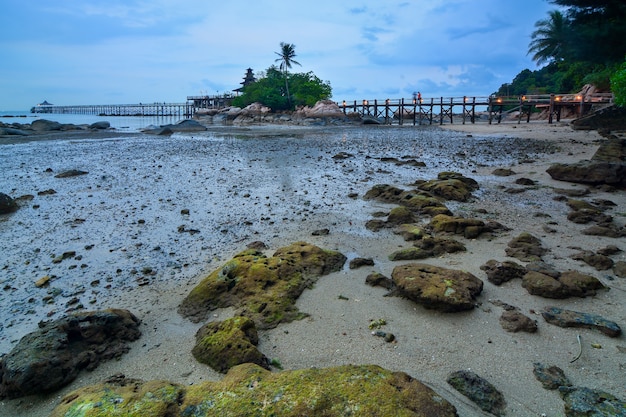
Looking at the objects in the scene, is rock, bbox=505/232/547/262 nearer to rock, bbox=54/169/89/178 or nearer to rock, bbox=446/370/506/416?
rock, bbox=446/370/506/416

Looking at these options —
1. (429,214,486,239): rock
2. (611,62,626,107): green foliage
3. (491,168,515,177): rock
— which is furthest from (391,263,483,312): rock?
(611,62,626,107): green foliage

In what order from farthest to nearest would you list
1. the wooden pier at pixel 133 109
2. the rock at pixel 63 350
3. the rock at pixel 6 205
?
the wooden pier at pixel 133 109 → the rock at pixel 6 205 → the rock at pixel 63 350

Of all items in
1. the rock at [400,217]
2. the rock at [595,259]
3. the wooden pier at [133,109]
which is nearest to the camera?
the rock at [595,259]

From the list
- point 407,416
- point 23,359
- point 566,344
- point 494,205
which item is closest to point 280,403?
point 407,416

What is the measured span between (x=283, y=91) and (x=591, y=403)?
72631 millimetres

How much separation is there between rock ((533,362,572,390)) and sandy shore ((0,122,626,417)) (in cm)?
7

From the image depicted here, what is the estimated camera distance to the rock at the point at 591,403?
9.14 feet

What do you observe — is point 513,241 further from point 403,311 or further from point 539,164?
point 539,164

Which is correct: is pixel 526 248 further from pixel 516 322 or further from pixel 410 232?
pixel 516 322

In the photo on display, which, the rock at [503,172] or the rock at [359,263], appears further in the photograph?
the rock at [503,172]

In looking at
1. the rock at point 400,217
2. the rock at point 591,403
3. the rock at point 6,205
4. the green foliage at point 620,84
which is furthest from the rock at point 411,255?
the green foliage at point 620,84

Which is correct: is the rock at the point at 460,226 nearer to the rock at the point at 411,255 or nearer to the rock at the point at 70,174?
the rock at the point at 411,255

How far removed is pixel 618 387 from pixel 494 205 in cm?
626

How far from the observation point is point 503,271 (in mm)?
5129
